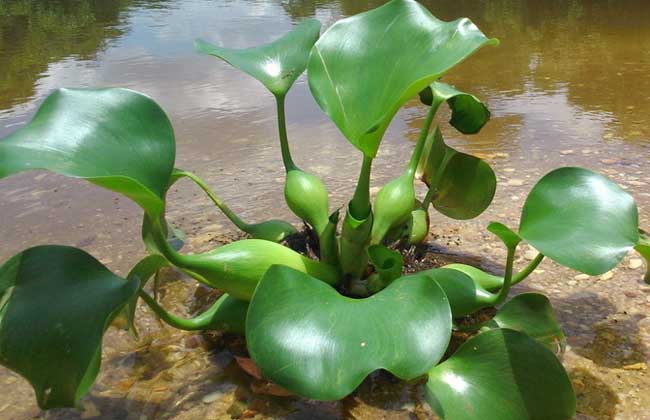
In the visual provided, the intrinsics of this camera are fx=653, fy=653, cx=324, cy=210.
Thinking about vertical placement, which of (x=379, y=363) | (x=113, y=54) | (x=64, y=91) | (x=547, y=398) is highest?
(x=64, y=91)

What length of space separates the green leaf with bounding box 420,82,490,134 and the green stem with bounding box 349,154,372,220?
0.27 metres

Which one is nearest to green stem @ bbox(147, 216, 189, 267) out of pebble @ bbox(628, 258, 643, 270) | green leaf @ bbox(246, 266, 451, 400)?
green leaf @ bbox(246, 266, 451, 400)

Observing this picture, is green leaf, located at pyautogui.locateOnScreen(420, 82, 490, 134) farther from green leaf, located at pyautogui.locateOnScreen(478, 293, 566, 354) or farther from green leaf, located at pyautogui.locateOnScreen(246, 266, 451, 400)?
green leaf, located at pyautogui.locateOnScreen(246, 266, 451, 400)

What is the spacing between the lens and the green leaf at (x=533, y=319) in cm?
102

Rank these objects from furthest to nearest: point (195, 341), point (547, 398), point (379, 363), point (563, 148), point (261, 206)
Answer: point (563, 148), point (261, 206), point (195, 341), point (547, 398), point (379, 363)

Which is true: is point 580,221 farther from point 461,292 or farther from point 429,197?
point 429,197

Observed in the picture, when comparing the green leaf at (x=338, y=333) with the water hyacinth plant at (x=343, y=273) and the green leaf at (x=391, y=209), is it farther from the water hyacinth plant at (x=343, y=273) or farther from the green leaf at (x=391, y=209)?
the green leaf at (x=391, y=209)

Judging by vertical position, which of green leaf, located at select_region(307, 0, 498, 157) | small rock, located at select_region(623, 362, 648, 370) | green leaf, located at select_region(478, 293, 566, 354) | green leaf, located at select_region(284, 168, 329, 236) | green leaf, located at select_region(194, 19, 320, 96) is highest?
green leaf, located at select_region(307, 0, 498, 157)

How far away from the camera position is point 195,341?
1182 millimetres

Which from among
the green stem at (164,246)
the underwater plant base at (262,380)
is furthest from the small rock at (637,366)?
the green stem at (164,246)

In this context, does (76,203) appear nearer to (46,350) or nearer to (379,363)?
(46,350)

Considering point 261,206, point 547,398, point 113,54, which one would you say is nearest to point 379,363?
point 547,398

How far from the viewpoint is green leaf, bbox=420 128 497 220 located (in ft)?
4.08

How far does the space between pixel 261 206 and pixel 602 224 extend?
3.40 ft
